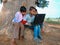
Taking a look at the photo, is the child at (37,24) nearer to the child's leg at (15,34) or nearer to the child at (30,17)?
the child at (30,17)

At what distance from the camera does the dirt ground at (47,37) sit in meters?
5.61

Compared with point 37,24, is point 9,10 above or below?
above

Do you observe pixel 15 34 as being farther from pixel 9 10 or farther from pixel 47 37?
pixel 9 10

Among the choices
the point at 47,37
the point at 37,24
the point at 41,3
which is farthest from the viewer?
the point at 41,3

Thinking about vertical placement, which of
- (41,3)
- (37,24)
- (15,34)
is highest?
(41,3)

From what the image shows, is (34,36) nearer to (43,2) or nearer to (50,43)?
(50,43)

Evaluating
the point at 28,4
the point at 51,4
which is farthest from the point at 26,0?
the point at 51,4

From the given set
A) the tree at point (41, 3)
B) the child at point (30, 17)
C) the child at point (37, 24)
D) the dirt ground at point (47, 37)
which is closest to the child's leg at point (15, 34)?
the dirt ground at point (47, 37)

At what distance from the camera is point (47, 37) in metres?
5.82

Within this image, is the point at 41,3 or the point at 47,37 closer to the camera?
the point at 47,37

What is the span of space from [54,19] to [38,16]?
1.22 metres

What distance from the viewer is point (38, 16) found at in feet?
17.0

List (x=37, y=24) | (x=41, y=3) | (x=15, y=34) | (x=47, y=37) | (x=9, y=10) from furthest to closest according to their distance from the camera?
(x=41, y=3) → (x=9, y=10) → (x=47, y=37) → (x=15, y=34) → (x=37, y=24)

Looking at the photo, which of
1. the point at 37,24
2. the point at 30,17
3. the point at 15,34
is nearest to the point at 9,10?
the point at 15,34
